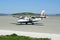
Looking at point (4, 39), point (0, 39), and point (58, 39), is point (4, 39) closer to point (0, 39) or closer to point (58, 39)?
point (0, 39)

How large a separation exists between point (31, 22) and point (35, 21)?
1706mm

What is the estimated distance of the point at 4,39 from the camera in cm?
1109

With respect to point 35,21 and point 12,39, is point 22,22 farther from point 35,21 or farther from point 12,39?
point 12,39

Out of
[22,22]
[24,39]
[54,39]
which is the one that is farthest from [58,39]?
[22,22]

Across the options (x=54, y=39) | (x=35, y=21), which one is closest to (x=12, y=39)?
(x=54, y=39)

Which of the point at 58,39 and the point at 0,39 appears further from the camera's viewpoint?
the point at 58,39

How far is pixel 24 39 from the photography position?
444 inches

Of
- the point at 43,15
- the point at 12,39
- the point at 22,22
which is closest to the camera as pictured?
the point at 12,39

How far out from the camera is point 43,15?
44.8 meters

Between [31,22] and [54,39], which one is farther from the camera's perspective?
[31,22]

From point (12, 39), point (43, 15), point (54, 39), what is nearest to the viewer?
point (12, 39)

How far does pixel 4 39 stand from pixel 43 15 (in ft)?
112

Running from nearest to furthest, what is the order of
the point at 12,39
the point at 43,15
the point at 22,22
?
the point at 12,39 < the point at 22,22 < the point at 43,15

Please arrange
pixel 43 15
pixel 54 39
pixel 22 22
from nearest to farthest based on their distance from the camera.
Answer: pixel 54 39, pixel 22 22, pixel 43 15
